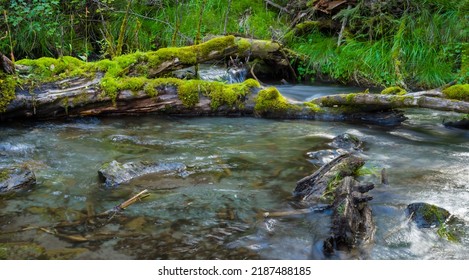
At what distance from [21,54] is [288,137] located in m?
8.50

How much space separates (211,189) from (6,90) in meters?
3.42

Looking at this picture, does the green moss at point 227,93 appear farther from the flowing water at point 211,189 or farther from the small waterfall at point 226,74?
the small waterfall at point 226,74

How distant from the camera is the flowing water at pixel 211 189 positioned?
2680 millimetres

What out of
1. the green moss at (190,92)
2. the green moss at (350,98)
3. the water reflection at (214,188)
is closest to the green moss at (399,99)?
the water reflection at (214,188)

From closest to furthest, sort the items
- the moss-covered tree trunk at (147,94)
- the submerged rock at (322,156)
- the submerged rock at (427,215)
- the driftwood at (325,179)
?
1. the submerged rock at (427,215)
2. the driftwood at (325,179)
3. the submerged rock at (322,156)
4. the moss-covered tree trunk at (147,94)

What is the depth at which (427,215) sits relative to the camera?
3.02 m

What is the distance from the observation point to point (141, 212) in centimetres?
311

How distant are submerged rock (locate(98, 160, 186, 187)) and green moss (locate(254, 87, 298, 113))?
2.48 meters

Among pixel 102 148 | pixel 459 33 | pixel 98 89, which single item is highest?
pixel 459 33

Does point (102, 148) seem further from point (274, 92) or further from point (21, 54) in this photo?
point (21, 54)

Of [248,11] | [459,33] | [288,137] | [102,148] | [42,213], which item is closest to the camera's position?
[42,213]

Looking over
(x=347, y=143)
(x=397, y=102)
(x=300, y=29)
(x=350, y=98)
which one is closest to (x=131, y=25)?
(x=300, y=29)

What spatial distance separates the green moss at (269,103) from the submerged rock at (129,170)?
2481 millimetres
